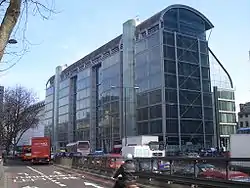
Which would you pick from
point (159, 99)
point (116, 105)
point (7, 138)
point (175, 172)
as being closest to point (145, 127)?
point (159, 99)

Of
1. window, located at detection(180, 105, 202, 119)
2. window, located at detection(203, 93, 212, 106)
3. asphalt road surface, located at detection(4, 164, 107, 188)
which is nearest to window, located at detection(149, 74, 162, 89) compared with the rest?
window, located at detection(180, 105, 202, 119)

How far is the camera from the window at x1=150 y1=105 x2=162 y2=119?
2840 inches

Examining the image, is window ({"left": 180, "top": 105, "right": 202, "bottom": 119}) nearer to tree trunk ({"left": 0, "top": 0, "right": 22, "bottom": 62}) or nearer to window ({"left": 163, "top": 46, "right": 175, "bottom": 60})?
window ({"left": 163, "top": 46, "right": 175, "bottom": 60})

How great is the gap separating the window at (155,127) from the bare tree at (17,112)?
22420mm

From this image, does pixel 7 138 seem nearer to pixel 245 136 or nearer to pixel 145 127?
pixel 145 127

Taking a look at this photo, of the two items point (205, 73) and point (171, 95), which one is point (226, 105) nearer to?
point (205, 73)

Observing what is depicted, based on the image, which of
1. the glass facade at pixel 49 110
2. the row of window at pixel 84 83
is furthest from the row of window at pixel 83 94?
the glass facade at pixel 49 110

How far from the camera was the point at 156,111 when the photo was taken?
7319 cm

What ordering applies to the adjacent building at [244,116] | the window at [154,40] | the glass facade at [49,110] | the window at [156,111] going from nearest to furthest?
the window at [156,111] → the window at [154,40] → the adjacent building at [244,116] → the glass facade at [49,110]

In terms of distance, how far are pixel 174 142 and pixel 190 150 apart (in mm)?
3384

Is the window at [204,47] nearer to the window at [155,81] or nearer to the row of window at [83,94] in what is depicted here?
the window at [155,81]

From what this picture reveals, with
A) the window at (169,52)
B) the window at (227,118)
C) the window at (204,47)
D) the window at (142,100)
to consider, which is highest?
the window at (204,47)

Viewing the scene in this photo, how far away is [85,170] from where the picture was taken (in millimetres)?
31328

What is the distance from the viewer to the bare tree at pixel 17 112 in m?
56.8
